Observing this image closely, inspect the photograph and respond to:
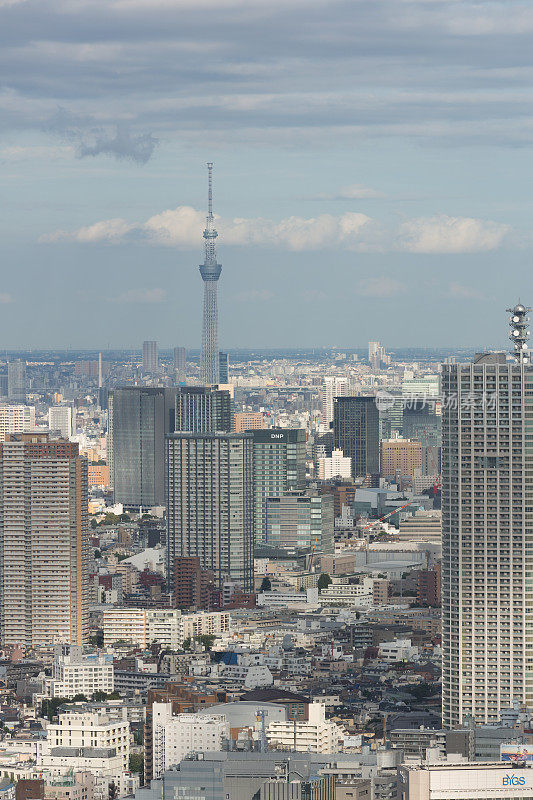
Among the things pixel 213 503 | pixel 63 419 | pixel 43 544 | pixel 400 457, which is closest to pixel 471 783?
pixel 43 544

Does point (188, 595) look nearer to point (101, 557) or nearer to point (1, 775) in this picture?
point (101, 557)

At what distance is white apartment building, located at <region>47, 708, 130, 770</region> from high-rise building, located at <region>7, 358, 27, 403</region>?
77071mm

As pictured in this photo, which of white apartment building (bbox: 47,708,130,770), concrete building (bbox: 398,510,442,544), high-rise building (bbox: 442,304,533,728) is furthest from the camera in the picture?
concrete building (bbox: 398,510,442,544)

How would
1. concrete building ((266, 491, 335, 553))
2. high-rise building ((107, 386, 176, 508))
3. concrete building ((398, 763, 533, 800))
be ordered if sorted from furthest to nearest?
high-rise building ((107, 386, 176, 508)) → concrete building ((266, 491, 335, 553)) → concrete building ((398, 763, 533, 800))

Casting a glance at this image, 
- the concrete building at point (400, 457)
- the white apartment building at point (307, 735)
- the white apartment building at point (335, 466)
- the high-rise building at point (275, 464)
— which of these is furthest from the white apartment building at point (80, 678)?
the white apartment building at point (335, 466)

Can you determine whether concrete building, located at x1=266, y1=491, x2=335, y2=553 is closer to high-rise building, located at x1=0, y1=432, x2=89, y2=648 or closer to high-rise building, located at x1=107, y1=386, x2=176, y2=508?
high-rise building, located at x1=107, y1=386, x2=176, y2=508

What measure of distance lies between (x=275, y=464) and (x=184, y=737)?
4822cm

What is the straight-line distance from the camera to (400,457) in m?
104

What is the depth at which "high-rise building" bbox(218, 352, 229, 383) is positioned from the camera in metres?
134

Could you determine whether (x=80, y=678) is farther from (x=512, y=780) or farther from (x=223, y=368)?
(x=223, y=368)

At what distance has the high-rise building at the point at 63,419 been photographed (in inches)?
4588

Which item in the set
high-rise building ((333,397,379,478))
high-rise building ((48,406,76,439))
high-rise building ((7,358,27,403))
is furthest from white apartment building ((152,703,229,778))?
high-rise building ((7,358,27,403))

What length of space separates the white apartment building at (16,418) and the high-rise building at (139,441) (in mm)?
3913

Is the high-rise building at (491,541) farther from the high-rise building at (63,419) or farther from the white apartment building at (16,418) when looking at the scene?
the high-rise building at (63,419)
